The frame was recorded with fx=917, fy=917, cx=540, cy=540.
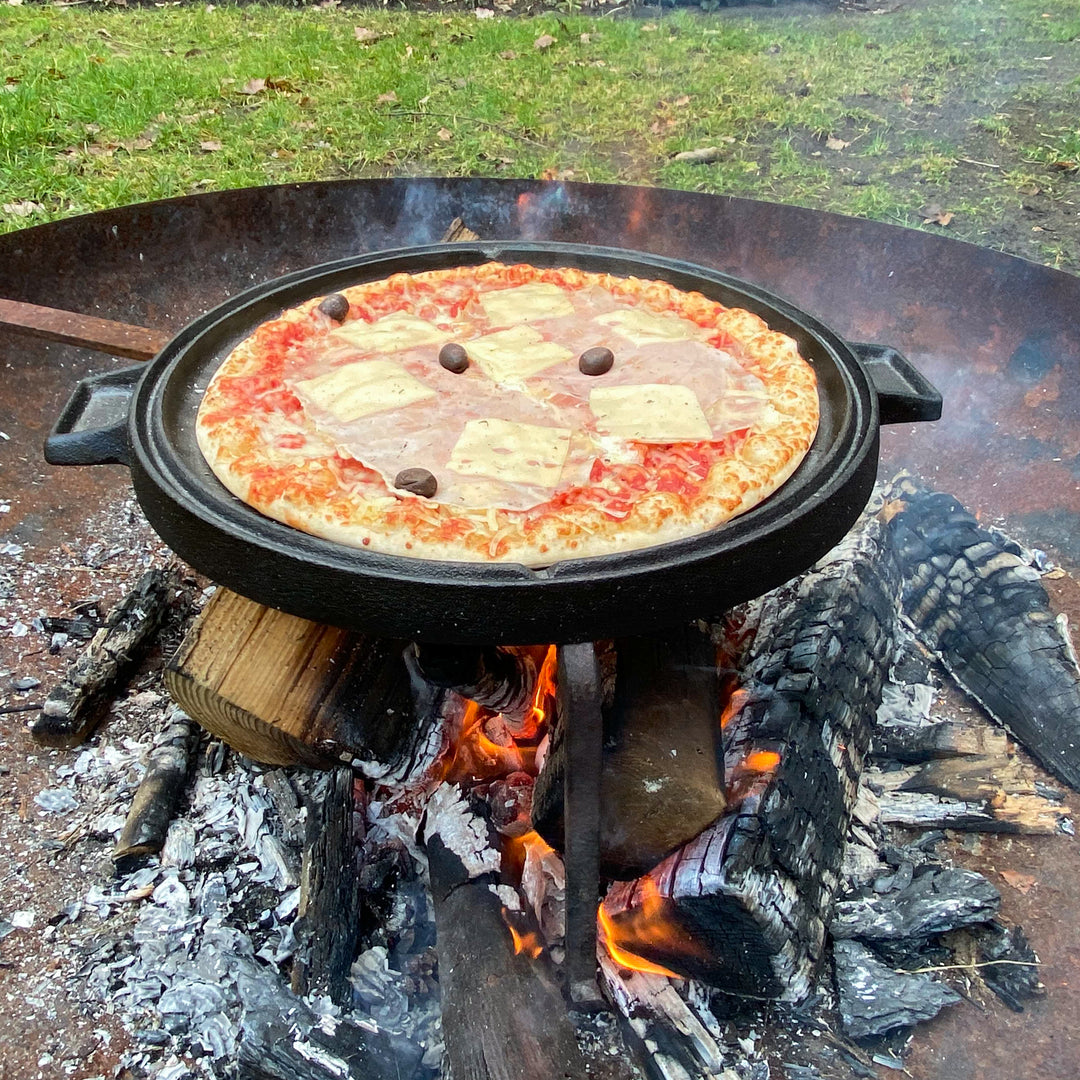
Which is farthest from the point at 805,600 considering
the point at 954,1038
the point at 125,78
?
the point at 125,78

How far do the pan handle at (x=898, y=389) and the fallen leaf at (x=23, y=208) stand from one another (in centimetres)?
599

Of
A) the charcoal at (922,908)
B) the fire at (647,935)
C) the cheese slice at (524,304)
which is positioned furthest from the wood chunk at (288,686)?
the charcoal at (922,908)

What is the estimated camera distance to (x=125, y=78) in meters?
8.44

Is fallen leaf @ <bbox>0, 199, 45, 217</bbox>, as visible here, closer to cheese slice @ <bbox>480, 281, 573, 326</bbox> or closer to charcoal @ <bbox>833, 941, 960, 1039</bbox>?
cheese slice @ <bbox>480, 281, 573, 326</bbox>

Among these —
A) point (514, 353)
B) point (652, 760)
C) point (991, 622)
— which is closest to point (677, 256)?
point (514, 353)

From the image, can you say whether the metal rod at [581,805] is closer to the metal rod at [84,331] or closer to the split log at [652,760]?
the split log at [652,760]

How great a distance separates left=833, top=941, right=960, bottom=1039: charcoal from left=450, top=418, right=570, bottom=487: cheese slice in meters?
1.60

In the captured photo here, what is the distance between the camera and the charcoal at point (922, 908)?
Result: 2582 mm

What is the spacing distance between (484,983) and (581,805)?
693 mm

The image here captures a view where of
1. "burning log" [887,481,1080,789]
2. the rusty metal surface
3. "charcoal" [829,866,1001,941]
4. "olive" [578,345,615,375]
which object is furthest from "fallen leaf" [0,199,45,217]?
"charcoal" [829,866,1001,941]

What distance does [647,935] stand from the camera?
8.39ft

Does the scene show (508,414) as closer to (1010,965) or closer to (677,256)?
(1010,965)

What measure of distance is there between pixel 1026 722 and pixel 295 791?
255 cm

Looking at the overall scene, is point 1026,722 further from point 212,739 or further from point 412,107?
point 412,107
